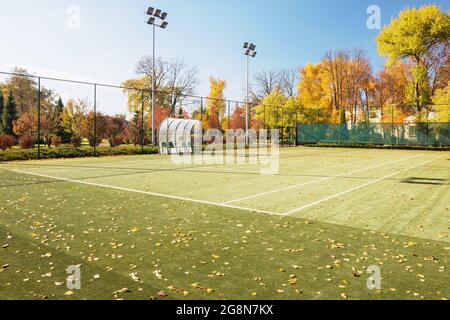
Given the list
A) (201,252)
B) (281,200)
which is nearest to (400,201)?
(281,200)

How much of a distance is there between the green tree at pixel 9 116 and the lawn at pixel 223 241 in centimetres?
4382

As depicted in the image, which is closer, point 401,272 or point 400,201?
point 401,272

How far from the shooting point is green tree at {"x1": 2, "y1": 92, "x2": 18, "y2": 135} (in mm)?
47531

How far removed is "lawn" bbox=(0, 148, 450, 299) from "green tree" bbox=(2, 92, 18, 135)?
43.8 metres

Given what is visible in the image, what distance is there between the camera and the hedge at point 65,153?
20.1 meters

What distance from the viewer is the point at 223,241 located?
18.6 feet

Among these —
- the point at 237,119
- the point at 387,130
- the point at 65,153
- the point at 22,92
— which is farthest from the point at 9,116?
the point at 387,130

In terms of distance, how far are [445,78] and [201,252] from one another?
171 feet

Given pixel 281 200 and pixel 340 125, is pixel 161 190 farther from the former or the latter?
pixel 340 125

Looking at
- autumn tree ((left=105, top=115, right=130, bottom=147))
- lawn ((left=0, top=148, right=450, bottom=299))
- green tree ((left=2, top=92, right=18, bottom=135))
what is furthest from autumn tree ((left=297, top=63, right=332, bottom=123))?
lawn ((left=0, top=148, right=450, bottom=299))

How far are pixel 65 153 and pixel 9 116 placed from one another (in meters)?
31.9

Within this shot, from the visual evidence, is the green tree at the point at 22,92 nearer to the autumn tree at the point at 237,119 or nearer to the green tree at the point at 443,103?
the autumn tree at the point at 237,119

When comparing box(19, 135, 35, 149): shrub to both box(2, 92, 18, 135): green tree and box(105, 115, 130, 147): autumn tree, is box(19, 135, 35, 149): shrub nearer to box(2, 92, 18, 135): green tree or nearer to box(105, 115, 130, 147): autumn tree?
box(105, 115, 130, 147): autumn tree
